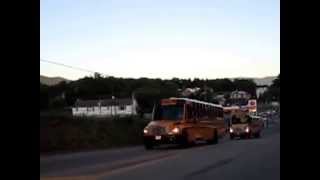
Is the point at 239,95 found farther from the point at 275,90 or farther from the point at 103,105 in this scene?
the point at 275,90

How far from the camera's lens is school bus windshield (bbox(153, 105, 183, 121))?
39.9 m

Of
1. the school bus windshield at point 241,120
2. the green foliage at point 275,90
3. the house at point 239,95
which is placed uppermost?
the green foliage at point 275,90

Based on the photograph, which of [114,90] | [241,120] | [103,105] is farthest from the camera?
[103,105]

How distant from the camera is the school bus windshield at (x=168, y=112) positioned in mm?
39875

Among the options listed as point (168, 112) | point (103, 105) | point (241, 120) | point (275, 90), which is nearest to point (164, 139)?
point (168, 112)

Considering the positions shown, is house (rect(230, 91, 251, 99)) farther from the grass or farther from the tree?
the grass

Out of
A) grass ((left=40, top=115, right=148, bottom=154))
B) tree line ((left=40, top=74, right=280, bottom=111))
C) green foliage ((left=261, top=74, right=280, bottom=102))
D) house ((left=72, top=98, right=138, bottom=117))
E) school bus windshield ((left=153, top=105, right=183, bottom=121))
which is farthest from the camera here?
house ((left=72, top=98, right=138, bottom=117))

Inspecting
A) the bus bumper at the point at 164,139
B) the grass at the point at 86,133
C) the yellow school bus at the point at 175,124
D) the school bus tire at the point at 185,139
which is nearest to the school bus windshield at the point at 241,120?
the grass at the point at 86,133

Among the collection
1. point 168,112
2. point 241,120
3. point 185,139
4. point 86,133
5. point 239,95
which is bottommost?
point 86,133

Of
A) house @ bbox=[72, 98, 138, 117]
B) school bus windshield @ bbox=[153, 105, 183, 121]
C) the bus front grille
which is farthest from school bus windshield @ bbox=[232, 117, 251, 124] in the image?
house @ bbox=[72, 98, 138, 117]

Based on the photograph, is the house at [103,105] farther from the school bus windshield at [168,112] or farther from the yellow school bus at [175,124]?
the school bus windshield at [168,112]

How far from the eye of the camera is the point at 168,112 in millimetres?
40188

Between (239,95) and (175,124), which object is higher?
(239,95)
